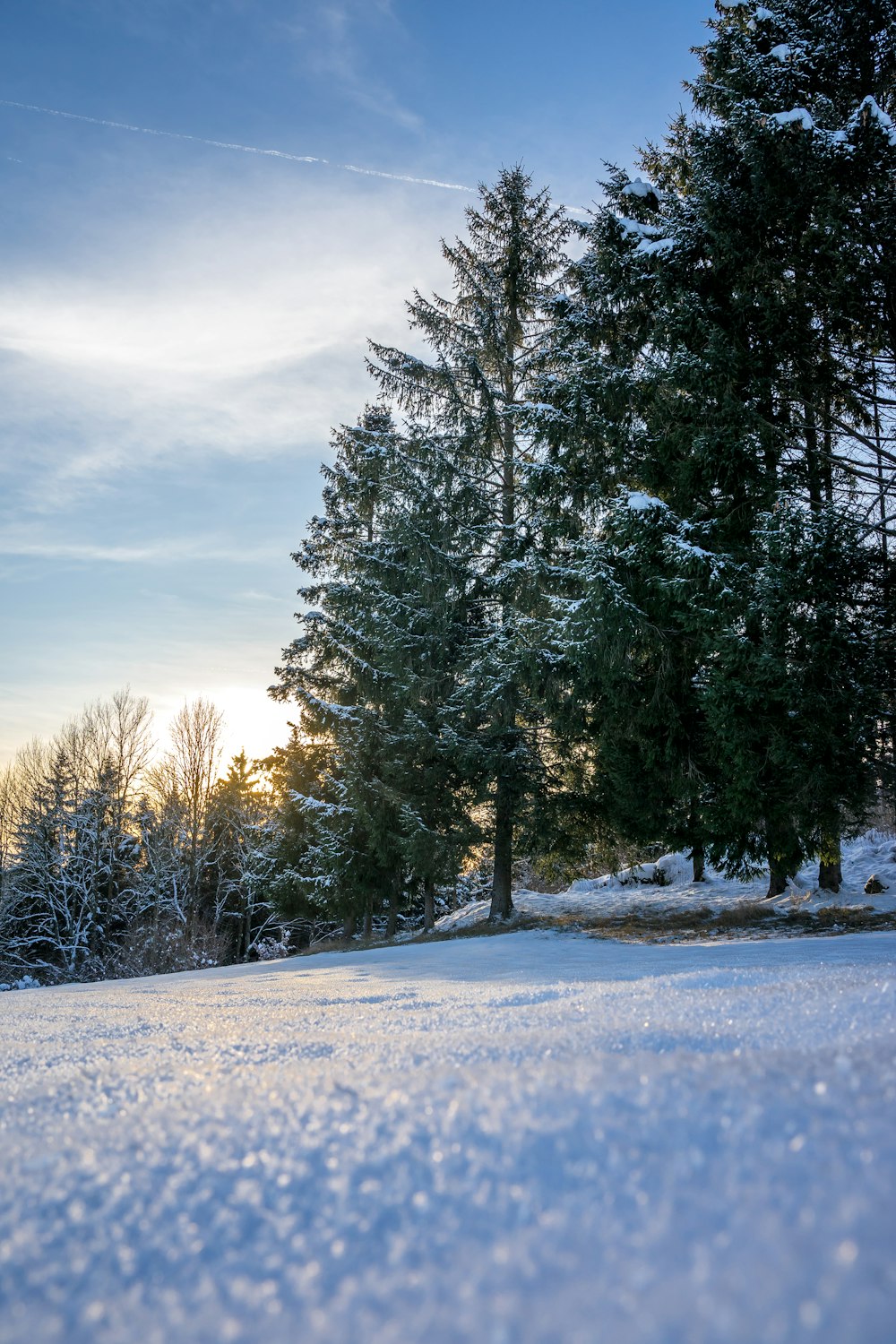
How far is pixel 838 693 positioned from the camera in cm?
703

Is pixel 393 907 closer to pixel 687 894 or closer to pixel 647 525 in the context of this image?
pixel 687 894

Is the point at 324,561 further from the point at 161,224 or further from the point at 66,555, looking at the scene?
the point at 66,555

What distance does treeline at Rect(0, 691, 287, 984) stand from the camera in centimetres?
2356

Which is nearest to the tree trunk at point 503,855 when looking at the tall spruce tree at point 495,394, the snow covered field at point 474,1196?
the tall spruce tree at point 495,394

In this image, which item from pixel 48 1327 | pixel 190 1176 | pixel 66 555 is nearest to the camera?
pixel 48 1327

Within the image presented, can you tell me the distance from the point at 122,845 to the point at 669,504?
22.6 meters

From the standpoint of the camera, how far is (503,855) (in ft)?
38.8

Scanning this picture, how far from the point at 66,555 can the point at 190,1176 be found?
81.8 ft

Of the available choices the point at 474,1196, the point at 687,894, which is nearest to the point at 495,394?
the point at 687,894

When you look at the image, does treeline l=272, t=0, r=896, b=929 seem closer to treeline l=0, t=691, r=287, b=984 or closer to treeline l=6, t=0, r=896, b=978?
treeline l=6, t=0, r=896, b=978

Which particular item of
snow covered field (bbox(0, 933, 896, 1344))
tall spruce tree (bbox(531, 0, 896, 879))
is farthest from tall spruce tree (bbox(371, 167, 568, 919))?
snow covered field (bbox(0, 933, 896, 1344))

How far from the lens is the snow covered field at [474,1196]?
372 millimetres

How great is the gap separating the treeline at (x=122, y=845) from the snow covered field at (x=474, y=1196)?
23126 millimetres

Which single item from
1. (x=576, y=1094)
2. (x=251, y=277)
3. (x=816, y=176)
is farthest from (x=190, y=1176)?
(x=251, y=277)
